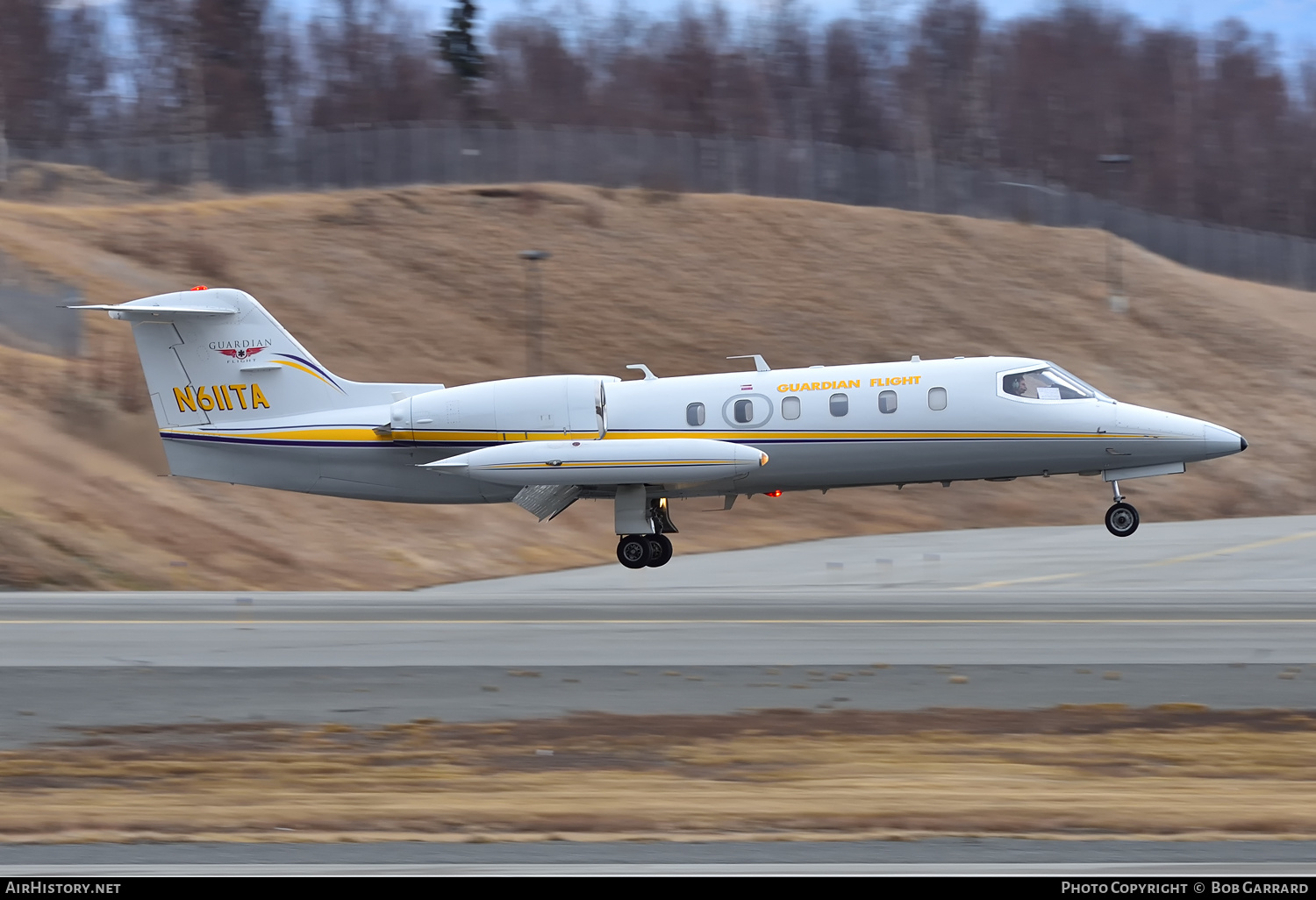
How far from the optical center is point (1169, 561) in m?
29.6

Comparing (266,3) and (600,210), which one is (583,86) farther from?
(600,210)

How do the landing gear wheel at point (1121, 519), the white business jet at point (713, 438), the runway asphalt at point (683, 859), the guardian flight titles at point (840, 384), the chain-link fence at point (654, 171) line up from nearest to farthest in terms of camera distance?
the runway asphalt at point (683, 859) < the white business jet at point (713, 438) < the landing gear wheel at point (1121, 519) < the guardian flight titles at point (840, 384) < the chain-link fence at point (654, 171)

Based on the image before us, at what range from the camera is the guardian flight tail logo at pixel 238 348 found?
25.0 metres

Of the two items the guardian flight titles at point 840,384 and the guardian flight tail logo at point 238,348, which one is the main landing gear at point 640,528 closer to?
the guardian flight titles at point 840,384

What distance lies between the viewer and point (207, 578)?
28.2m

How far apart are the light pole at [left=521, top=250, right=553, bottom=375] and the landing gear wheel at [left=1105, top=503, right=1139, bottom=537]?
24.2 m

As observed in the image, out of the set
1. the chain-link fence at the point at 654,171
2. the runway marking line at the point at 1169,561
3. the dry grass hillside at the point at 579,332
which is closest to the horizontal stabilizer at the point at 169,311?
the dry grass hillside at the point at 579,332

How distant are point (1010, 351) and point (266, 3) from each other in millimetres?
61308

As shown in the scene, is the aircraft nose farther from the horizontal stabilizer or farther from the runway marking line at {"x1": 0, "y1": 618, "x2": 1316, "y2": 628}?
the horizontal stabilizer

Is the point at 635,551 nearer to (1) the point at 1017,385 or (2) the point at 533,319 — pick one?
(1) the point at 1017,385

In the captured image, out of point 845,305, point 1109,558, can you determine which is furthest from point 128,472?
point 845,305

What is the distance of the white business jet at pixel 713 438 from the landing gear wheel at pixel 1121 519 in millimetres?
28

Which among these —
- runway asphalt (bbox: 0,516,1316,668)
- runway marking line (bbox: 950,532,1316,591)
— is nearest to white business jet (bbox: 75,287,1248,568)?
runway asphalt (bbox: 0,516,1316,668)

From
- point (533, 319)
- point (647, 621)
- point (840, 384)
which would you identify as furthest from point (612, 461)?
point (533, 319)
